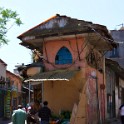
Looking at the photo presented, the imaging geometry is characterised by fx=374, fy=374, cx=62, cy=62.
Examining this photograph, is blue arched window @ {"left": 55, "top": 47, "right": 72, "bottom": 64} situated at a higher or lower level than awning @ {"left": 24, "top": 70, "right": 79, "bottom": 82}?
higher

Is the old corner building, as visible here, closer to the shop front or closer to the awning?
the awning

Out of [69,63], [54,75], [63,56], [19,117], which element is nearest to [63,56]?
[63,56]

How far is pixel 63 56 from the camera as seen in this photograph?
64.0ft

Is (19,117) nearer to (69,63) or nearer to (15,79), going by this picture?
(69,63)

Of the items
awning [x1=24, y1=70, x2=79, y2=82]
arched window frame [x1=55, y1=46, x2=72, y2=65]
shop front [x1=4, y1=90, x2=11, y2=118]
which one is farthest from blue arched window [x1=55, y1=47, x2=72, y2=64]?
shop front [x1=4, y1=90, x2=11, y2=118]

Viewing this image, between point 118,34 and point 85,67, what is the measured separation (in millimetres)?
23264

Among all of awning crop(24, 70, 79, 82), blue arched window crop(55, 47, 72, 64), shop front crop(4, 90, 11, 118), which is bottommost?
shop front crop(4, 90, 11, 118)

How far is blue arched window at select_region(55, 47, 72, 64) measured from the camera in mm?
19391

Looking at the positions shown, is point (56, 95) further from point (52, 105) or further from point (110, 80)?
point (110, 80)

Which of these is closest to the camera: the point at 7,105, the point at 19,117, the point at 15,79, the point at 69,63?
the point at 19,117

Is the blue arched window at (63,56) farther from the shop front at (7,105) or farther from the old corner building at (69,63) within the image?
the shop front at (7,105)

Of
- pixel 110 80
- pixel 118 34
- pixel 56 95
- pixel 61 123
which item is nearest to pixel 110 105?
pixel 110 80

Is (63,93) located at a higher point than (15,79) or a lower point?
lower

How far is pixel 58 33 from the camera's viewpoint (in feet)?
61.4
